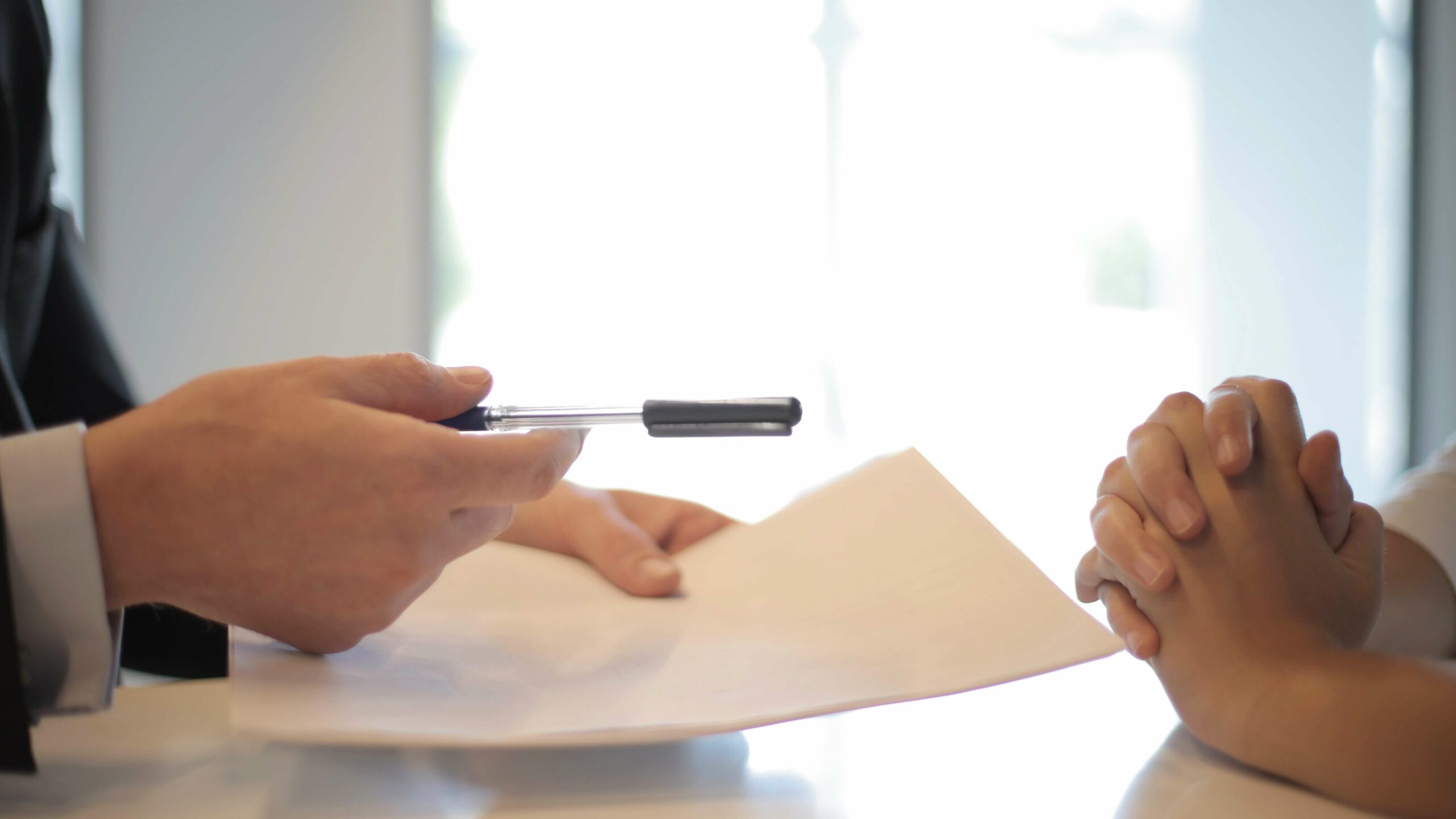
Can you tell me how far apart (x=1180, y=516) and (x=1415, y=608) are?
0.80 feet

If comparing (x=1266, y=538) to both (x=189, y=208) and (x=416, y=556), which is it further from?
(x=189, y=208)

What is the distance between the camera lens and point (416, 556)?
0.33 metres

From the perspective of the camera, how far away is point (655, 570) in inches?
18.4

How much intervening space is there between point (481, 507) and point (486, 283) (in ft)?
7.31

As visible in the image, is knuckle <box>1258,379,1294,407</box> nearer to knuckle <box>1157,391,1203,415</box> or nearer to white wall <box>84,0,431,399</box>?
knuckle <box>1157,391,1203,415</box>

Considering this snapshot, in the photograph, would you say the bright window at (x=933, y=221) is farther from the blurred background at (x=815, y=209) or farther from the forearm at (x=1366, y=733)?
the forearm at (x=1366, y=733)

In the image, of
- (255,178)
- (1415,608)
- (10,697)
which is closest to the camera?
(10,697)

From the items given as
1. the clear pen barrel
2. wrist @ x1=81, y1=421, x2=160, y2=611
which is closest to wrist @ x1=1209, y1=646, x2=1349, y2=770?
the clear pen barrel

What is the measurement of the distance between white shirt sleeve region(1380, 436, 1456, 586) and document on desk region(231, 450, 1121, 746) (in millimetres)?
331

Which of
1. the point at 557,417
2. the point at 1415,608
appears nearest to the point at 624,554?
the point at 557,417

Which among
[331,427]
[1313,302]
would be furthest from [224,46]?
[1313,302]

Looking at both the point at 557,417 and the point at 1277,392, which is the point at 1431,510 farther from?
the point at 557,417

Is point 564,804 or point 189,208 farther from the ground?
point 189,208

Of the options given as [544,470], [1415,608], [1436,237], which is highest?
[1436,237]
